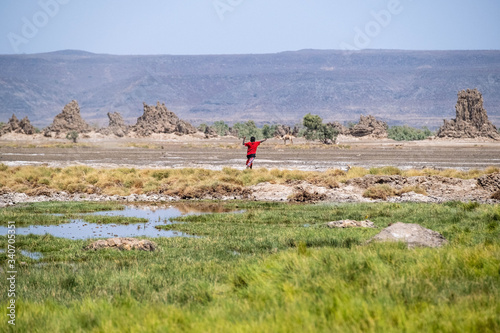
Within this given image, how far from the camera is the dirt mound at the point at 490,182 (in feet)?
103

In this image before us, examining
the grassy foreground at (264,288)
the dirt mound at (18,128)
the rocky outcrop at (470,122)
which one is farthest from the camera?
the dirt mound at (18,128)

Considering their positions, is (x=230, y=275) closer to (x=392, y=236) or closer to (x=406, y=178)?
(x=392, y=236)

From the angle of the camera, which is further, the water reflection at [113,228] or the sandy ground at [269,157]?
the sandy ground at [269,157]

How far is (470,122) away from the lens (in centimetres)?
11306

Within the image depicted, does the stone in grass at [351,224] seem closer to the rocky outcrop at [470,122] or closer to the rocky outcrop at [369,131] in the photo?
the rocky outcrop at [470,122]

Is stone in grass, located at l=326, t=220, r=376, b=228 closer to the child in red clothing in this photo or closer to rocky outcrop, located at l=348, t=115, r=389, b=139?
the child in red clothing

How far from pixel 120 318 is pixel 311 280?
2.69 m

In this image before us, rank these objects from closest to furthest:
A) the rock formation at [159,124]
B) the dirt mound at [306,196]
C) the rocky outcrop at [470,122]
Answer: the dirt mound at [306,196]
the rocky outcrop at [470,122]
the rock formation at [159,124]

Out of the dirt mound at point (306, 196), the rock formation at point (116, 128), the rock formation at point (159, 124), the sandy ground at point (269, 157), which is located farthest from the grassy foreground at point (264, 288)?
the rock formation at point (116, 128)

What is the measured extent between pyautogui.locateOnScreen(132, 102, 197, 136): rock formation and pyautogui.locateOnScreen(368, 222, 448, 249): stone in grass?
12355 centimetres

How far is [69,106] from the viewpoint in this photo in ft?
451

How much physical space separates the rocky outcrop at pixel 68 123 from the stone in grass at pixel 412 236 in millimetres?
125735

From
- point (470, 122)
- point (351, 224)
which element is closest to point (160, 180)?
point (351, 224)

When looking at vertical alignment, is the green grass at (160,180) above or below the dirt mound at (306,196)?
above
